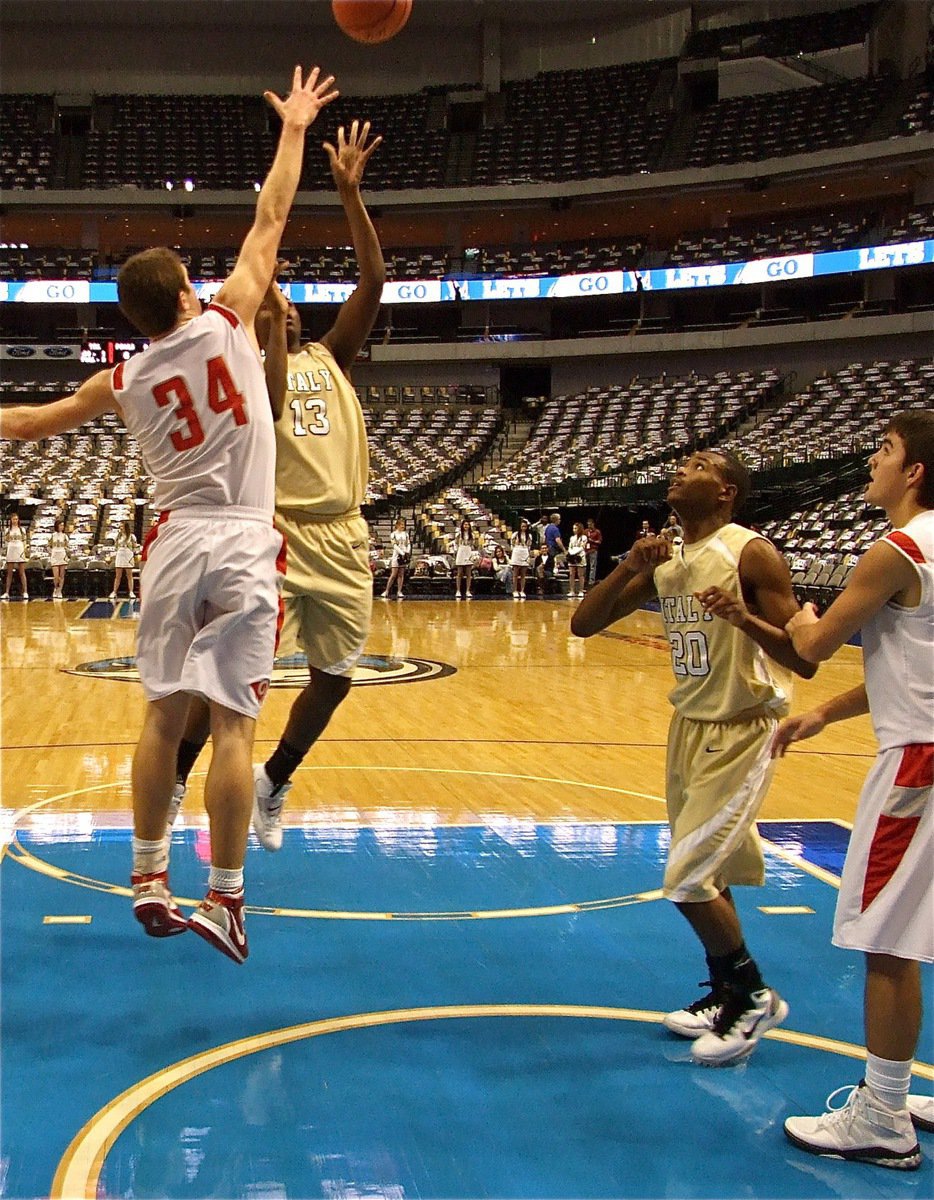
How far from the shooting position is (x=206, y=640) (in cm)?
334

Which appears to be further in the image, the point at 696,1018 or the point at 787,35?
the point at 787,35

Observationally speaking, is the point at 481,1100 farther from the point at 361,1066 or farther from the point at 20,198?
the point at 20,198

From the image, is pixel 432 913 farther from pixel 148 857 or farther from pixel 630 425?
pixel 630 425

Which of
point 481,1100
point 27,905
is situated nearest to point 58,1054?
point 481,1100

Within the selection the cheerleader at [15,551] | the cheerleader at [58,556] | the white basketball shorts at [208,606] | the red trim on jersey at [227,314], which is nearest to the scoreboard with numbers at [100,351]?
the cheerleader at [58,556]

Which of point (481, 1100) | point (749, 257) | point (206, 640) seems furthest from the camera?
point (749, 257)

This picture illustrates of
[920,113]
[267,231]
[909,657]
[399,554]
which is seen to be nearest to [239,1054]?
[909,657]

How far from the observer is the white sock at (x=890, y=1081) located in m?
2.63

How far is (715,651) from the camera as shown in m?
3.39

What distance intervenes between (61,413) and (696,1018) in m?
2.35

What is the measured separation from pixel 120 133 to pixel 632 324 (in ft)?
52.5

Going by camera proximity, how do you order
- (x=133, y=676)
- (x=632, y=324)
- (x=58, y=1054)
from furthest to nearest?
1. (x=632, y=324)
2. (x=133, y=676)
3. (x=58, y=1054)

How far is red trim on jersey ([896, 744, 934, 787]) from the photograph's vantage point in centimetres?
266

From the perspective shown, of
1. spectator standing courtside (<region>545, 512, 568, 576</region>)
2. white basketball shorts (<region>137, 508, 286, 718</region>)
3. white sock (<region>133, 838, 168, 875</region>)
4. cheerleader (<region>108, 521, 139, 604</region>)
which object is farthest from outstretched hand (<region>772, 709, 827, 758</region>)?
spectator standing courtside (<region>545, 512, 568, 576</region>)
